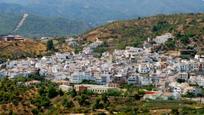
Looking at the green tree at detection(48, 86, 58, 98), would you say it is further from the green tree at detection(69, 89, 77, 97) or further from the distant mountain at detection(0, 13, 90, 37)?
the distant mountain at detection(0, 13, 90, 37)

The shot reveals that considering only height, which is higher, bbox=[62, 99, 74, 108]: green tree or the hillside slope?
the hillside slope

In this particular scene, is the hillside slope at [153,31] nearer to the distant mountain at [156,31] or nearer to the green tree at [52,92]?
the distant mountain at [156,31]

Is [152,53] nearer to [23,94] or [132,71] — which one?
[132,71]

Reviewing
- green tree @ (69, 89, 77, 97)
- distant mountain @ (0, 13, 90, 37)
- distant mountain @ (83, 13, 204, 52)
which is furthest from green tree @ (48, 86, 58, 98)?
distant mountain @ (0, 13, 90, 37)

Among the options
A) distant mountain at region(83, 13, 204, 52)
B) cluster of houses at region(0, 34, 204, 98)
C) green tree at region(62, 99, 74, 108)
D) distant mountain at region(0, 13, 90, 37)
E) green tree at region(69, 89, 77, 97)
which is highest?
distant mountain at region(0, 13, 90, 37)

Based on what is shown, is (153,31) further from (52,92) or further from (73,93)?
(52,92)
